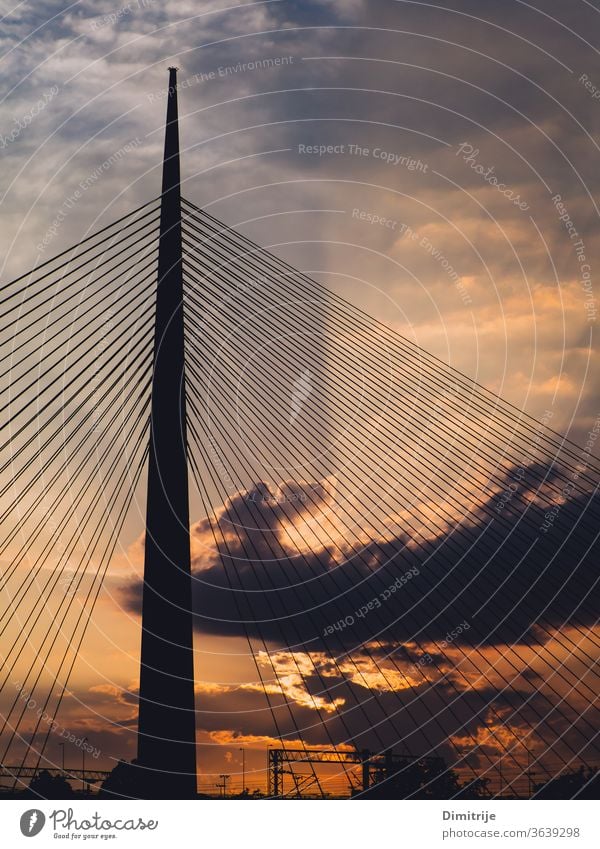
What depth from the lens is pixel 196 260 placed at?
73.9 feet

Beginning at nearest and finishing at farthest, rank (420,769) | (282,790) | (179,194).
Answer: (179,194)
(282,790)
(420,769)

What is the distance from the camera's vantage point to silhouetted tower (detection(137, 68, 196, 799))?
1908 cm

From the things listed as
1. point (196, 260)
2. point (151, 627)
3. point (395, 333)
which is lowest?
point (151, 627)

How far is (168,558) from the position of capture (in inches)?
786

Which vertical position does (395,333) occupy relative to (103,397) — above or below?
above

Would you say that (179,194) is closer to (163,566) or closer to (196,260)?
(196,260)

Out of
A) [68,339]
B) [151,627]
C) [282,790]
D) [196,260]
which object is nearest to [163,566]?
[151,627]

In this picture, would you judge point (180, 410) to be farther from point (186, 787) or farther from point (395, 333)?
point (186, 787)

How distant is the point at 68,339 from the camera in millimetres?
20406

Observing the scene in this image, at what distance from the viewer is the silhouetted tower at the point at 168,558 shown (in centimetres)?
1908

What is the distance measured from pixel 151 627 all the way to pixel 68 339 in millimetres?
5707
